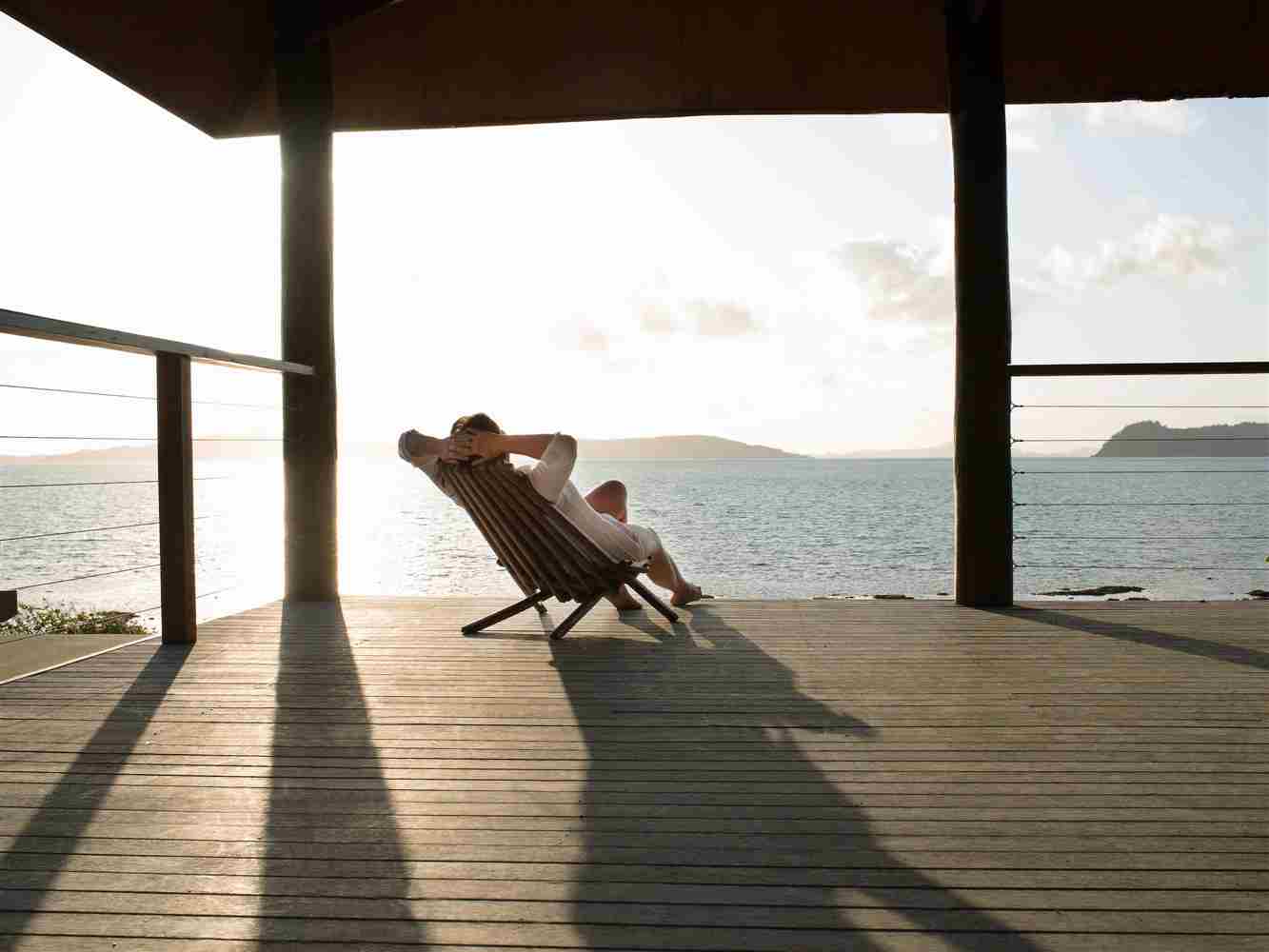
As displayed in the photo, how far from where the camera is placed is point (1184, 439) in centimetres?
486

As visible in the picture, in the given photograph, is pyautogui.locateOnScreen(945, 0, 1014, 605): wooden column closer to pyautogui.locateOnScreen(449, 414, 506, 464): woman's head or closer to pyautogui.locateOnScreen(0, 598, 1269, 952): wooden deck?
pyautogui.locateOnScreen(0, 598, 1269, 952): wooden deck

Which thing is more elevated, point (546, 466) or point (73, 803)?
point (546, 466)

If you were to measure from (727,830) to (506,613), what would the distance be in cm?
198

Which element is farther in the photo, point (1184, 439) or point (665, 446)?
point (665, 446)

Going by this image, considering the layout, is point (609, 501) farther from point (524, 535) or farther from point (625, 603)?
point (524, 535)

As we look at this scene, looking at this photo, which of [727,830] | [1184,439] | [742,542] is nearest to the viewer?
[727,830]

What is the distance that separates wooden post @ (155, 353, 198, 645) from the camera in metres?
3.31

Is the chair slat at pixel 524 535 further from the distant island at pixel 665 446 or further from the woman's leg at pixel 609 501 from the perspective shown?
the distant island at pixel 665 446

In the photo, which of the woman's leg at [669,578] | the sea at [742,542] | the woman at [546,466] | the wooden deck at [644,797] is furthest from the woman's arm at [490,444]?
the sea at [742,542]

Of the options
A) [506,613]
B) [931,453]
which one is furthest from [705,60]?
[931,453]

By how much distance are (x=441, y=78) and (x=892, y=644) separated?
3.46 meters

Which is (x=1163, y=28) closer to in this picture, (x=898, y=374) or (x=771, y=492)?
(x=898, y=374)

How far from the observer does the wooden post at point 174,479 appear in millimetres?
3311

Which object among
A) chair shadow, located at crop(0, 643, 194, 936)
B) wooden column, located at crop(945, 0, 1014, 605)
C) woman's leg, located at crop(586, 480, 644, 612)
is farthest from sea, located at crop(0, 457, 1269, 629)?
chair shadow, located at crop(0, 643, 194, 936)
